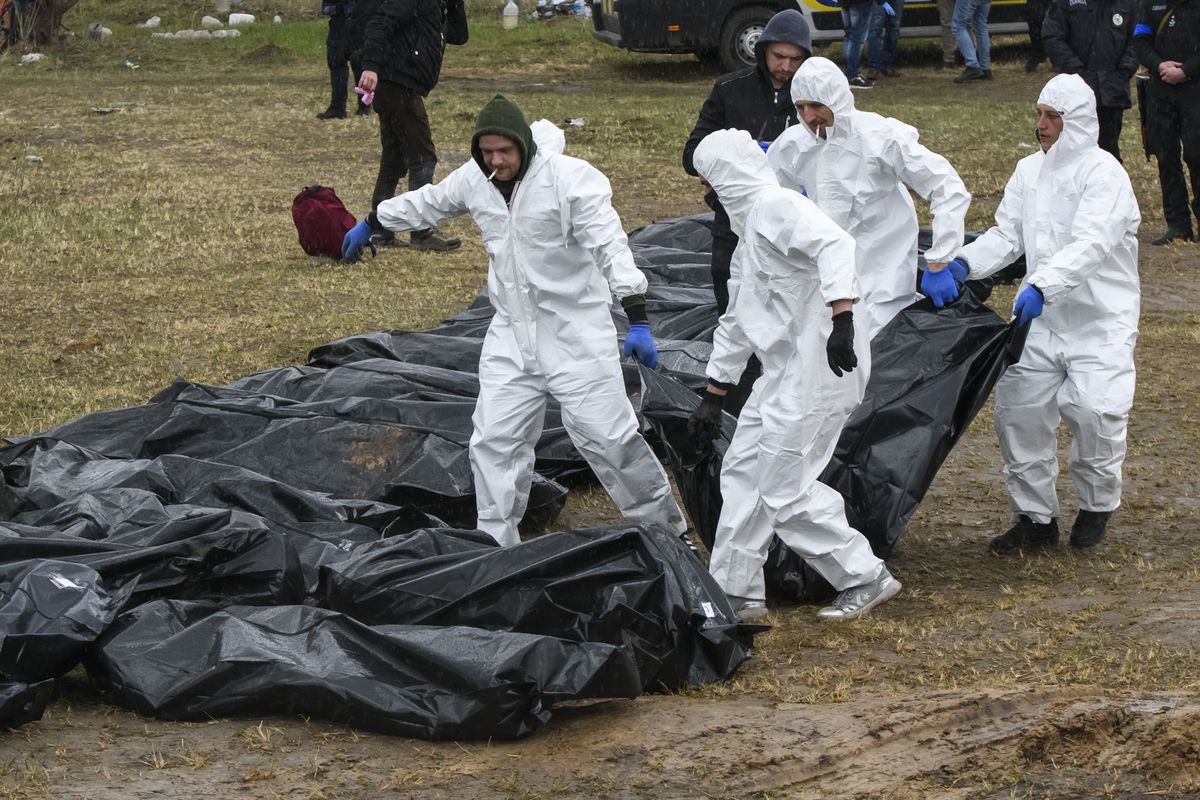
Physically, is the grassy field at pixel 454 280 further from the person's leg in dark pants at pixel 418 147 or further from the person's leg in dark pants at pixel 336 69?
the person's leg in dark pants at pixel 418 147

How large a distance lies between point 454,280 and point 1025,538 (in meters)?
4.60

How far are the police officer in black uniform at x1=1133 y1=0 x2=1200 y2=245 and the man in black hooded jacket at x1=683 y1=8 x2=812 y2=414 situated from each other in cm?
443

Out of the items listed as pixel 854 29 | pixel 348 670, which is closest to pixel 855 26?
pixel 854 29

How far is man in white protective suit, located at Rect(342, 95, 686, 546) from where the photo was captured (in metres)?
4.84

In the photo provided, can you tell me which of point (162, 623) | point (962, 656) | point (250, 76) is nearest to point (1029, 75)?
point (250, 76)

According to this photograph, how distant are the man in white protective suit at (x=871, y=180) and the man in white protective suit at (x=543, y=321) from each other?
1.00 meters

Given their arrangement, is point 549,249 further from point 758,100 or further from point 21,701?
point 21,701

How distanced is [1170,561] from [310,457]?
10.0ft

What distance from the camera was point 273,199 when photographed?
11602mm

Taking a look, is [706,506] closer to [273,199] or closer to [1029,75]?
[273,199]

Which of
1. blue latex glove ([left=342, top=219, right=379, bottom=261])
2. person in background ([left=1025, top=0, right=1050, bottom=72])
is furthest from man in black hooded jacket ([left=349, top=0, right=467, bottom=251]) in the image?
person in background ([left=1025, top=0, right=1050, bottom=72])

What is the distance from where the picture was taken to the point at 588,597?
13.0 feet

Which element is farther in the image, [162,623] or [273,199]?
[273,199]

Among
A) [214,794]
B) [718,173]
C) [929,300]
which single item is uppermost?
[718,173]
